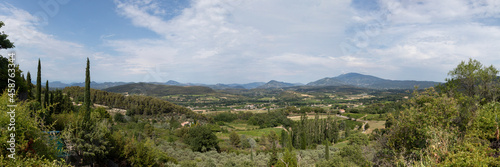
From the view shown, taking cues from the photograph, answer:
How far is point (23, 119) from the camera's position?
579 centimetres

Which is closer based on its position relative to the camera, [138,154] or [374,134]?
[374,134]

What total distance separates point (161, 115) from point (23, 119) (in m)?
79.6

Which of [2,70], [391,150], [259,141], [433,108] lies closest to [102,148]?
[2,70]

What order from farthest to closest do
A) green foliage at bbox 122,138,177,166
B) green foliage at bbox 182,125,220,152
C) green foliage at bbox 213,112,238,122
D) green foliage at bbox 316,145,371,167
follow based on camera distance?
green foliage at bbox 213,112,238,122
green foliage at bbox 182,125,220,152
green foliage at bbox 316,145,371,167
green foliage at bbox 122,138,177,166

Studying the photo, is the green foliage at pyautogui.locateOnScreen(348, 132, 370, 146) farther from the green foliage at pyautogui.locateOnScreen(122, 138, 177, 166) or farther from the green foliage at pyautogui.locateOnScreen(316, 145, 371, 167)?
the green foliage at pyautogui.locateOnScreen(122, 138, 177, 166)

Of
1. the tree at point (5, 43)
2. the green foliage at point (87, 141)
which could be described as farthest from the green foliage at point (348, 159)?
the tree at point (5, 43)

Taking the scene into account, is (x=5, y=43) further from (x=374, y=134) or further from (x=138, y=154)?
(x=374, y=134)

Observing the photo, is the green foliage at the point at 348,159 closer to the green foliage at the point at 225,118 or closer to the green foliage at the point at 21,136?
the green foliage at the point at 21,136

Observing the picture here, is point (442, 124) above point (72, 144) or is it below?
above

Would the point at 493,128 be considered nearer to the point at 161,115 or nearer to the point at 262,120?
the point at 262,120

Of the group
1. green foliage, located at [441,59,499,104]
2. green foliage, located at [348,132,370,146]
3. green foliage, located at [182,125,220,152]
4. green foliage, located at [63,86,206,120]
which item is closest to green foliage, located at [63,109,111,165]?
green foliage, located at [182,125,220,152]

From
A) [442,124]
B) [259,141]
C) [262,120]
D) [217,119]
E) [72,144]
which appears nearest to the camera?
[442,124]

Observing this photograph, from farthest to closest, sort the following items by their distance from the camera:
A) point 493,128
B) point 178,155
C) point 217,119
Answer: point 217,119
point 178,155
point 493,128

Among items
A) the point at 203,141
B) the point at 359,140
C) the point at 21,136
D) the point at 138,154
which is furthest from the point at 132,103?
the point at 21,136
